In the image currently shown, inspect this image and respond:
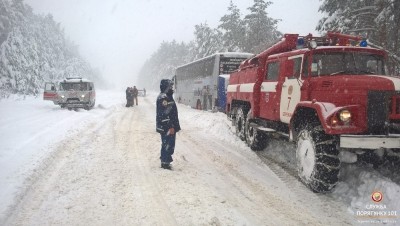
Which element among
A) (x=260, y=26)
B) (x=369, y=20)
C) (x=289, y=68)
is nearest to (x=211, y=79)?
(x=369, y=20)

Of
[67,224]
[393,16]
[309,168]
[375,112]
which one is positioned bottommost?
[67,224]

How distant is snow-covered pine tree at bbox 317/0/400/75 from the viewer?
54.2 ft

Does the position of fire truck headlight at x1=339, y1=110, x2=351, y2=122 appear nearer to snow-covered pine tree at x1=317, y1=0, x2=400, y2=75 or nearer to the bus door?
snow-covered pine tree at x1=317, y1=0, x2=400, y2=75

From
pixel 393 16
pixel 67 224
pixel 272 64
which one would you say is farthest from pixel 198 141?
pixel 393 16

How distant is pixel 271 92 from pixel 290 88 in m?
1.18

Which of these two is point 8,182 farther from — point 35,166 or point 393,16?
point 393,16

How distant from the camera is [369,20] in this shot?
18.8 m

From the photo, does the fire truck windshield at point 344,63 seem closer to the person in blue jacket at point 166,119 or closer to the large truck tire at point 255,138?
the person in blue jacket at point 166,119

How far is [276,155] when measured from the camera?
959cm

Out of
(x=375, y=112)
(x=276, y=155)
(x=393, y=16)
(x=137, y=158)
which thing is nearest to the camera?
(x=375, y=112)

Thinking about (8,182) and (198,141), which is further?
(198,141)

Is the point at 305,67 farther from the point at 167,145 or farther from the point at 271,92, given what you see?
the point at 167,145

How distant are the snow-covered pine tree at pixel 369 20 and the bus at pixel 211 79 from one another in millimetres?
5669

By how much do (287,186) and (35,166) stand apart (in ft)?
18.4
